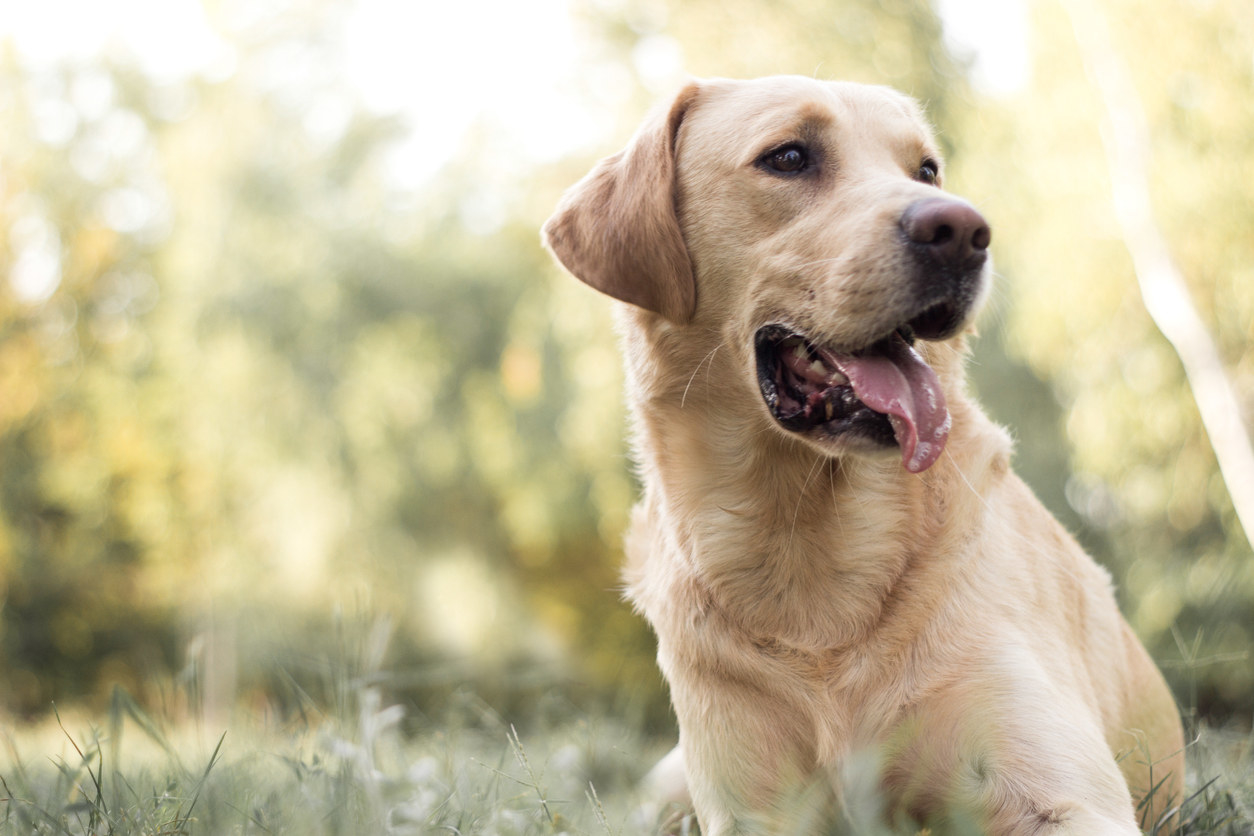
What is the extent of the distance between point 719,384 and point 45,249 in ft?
71.9

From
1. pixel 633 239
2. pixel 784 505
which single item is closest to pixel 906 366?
pixel 784 505

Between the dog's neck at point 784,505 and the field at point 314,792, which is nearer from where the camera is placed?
the field at point 314,792

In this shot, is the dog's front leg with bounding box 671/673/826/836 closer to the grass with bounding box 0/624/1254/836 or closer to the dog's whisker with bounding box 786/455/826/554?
the grass with bounding box 0/624/1254/836

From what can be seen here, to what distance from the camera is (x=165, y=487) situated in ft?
64.0

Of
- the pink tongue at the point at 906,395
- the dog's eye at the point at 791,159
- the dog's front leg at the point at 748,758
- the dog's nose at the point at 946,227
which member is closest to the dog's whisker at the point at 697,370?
the pink tongue at the point at 906,395

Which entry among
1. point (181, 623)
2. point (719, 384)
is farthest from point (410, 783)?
point (181, 623)

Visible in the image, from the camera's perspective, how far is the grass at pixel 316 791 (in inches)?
81.8

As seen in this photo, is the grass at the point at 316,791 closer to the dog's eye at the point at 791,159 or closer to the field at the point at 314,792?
the field at the point at 314,792

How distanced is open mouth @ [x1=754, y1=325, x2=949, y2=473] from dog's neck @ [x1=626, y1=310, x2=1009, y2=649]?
0.13 metres

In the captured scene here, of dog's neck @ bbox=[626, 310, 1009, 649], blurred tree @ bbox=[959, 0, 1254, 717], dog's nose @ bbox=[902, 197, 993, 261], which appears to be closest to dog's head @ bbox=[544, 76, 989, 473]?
dog's nose @ bbox=[902, 197, 993, 261]

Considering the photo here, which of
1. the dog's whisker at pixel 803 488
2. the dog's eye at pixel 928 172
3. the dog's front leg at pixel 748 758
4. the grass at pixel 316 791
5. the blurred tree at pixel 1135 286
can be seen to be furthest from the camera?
the blurred tree at pixel 1135 286

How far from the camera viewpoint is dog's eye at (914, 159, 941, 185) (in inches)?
121

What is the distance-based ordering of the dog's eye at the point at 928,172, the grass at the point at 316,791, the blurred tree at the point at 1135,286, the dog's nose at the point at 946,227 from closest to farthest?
the grass at the point at 316,791 → the dog's nose at the point at 946,227 → the dog's eye at the point at 928,172 → the blurred tree at the point at 1135,286

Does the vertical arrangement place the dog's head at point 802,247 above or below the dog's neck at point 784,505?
above
